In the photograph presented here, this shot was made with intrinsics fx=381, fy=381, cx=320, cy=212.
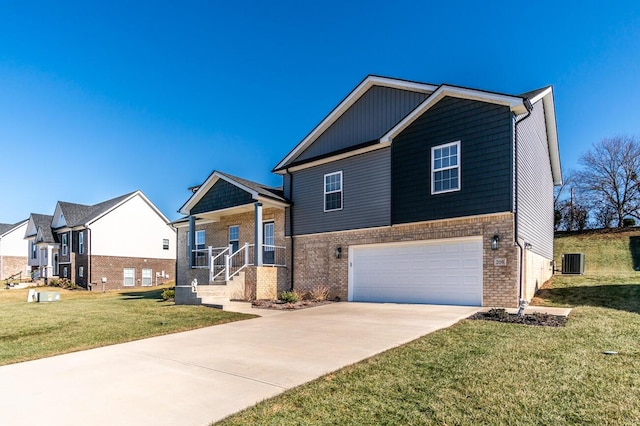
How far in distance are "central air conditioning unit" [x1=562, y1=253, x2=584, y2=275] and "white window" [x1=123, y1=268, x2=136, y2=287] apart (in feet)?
107

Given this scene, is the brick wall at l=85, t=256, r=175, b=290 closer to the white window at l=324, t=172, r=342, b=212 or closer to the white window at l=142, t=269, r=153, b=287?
the white window at l=142, t=269, r=153, b=287

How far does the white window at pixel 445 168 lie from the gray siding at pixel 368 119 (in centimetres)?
255

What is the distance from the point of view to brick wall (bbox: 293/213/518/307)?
11.4 meters

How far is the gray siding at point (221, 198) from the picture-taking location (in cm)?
1706

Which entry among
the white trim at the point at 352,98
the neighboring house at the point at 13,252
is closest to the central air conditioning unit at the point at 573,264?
the white trim at the point at 352,98

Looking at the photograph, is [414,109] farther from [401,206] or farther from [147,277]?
[147,277]

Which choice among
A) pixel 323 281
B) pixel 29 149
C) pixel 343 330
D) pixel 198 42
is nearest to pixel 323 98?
pixel 198 42

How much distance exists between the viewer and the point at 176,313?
11.5m

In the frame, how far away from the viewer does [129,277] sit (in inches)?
1325

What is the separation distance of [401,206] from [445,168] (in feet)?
6.68

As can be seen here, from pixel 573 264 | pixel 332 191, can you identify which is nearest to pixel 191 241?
pixel 332 191

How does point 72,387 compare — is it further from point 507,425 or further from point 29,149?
point 29,149

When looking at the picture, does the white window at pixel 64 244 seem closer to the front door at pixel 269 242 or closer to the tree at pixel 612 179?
the front door at pixel 269 242

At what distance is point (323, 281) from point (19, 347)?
1055cm
